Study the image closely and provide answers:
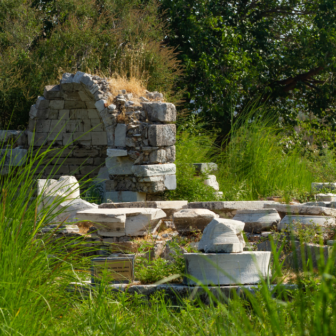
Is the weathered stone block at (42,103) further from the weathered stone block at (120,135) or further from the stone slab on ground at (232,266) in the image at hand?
the stone slab on ground at (232,266)

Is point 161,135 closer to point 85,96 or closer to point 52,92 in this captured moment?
point 85,96

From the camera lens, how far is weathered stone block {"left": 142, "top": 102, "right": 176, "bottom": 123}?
782 centimetres

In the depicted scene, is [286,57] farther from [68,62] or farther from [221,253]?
[221,253]

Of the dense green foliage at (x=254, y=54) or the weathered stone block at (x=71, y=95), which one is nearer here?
the weathered stone block at (x=71, y=95)

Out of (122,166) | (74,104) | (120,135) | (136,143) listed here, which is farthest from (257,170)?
(74,104)

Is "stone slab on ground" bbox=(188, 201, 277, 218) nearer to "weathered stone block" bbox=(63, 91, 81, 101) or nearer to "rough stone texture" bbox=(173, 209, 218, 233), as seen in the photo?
"rough stone texture" bbox=(173, 209, 218, 233)

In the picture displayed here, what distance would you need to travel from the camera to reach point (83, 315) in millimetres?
2584

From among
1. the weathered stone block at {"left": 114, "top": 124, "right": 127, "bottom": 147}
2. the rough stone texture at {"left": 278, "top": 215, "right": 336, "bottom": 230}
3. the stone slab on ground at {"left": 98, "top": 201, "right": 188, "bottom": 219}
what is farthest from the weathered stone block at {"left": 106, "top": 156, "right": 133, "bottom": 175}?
the rough stone texture at {"left": 278, "top": 215, "right": 336, "bottom": 230}

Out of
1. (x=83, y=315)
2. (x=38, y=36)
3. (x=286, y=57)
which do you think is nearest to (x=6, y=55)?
(x=38, y=36)

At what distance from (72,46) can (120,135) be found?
5.15 meters

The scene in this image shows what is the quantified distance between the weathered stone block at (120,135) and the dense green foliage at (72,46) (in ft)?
10.9

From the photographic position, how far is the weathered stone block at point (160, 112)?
7.82m

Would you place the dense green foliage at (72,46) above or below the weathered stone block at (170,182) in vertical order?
above

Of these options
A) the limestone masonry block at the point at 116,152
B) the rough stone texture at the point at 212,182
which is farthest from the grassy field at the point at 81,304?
the rough stone texture at the point at 212,182
